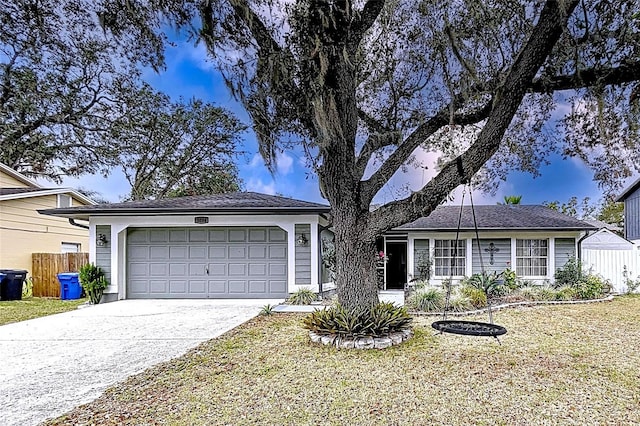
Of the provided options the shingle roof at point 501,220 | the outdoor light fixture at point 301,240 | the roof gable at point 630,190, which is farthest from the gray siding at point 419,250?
the roof gable at point 630,190

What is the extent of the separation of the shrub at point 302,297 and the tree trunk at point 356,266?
146 inches

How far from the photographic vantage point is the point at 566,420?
361 cm

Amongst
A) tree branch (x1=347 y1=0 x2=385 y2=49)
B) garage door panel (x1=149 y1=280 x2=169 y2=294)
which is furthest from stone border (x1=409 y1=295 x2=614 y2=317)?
garage door panel (x1=149 y1=280 x2=169 y2=294)

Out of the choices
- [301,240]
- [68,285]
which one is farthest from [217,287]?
[68,285]

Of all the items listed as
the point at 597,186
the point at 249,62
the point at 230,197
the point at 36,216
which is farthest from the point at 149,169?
the point at 597,186

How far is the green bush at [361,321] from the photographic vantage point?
19.7ft

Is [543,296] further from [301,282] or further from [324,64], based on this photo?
[324,64]

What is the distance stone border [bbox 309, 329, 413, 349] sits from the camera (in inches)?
232

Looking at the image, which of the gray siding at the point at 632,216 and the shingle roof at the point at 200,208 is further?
the gray siding at the point at 632,216

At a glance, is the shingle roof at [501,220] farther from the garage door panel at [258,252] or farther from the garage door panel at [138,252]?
the garage door panel at [138,252]

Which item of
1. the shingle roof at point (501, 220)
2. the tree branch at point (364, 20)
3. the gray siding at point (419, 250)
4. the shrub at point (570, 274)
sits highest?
the tree branch at point (364, 20)

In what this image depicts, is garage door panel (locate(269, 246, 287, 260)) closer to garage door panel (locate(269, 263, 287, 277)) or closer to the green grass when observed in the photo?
garage door panel (locate(269, 263, 287, 277))

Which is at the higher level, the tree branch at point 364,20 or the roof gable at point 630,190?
the tree branch at point 364,20

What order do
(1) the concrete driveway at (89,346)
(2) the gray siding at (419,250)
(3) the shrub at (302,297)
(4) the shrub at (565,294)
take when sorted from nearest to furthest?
(1) the concrete driveway at (89,346), (3) the shrub at (302,297), (4) the shrub at (565,294), (2) the gray siding at (419,250)
